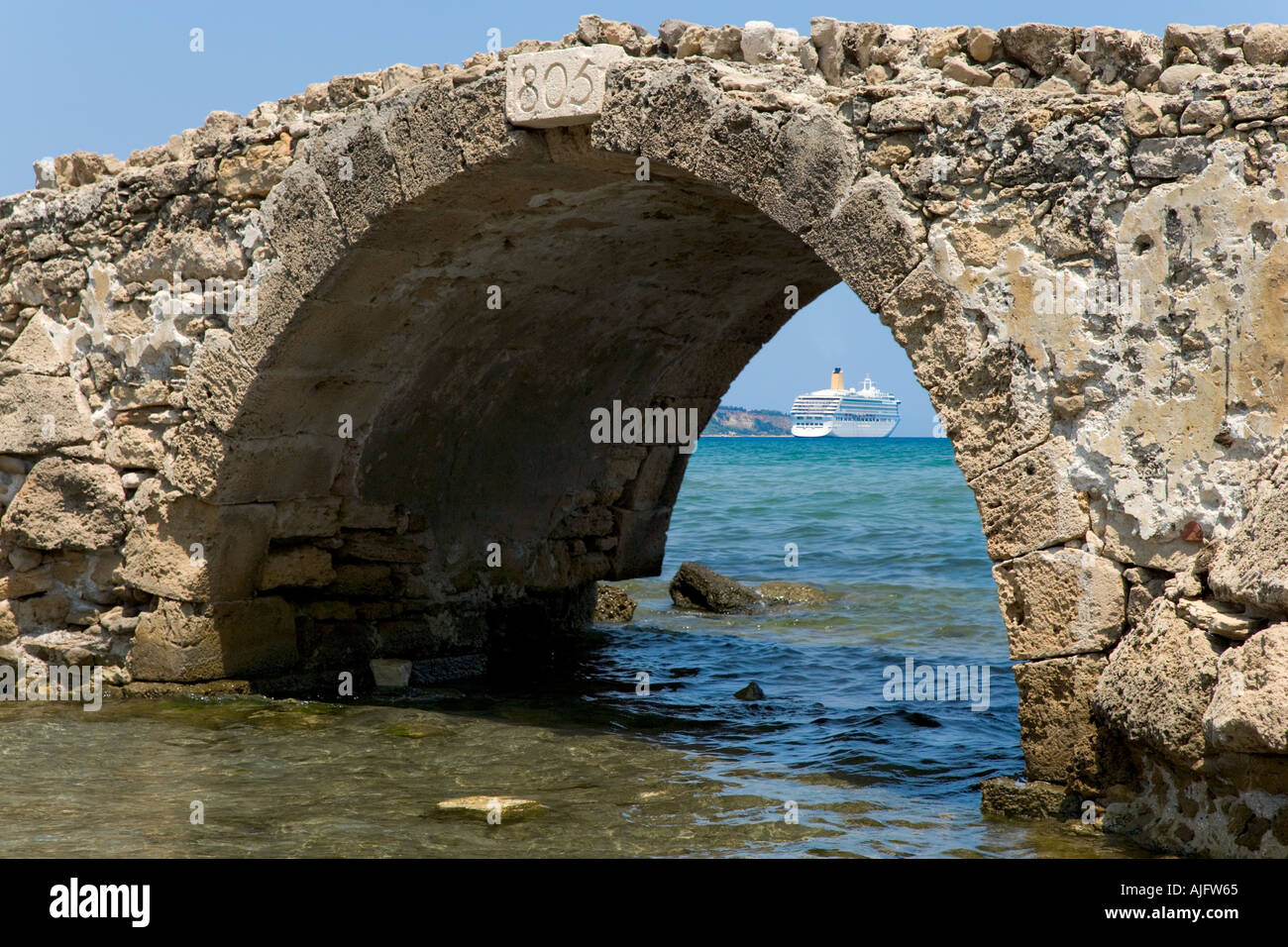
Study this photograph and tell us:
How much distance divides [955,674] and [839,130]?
4.09 m

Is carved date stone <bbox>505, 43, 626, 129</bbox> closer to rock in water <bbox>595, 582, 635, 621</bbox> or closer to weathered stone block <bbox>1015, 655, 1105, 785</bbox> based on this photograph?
weathered stone block <bbox>1015, 655, 1105, 785</bbox>

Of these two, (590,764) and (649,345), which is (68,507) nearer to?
(590,764)

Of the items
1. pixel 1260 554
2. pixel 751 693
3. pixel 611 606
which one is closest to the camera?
pixel 1260 554

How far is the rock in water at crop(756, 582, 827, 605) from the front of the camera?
418 inches

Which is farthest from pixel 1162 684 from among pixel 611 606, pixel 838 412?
pixel 838 412

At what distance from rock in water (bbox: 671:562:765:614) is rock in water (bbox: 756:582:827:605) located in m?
0.26

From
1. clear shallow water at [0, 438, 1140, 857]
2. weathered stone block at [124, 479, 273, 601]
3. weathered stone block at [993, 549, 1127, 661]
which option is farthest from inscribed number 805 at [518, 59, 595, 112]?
clear shallow water at [0, 438, 1140, 857]

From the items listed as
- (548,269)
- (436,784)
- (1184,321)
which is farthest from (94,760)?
(1184,321)

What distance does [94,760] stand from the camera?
5.07 meters

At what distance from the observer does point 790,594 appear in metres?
10.8

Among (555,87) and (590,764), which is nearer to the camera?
(555,87)

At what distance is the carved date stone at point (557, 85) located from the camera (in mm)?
4723

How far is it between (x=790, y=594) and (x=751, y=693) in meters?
4.27

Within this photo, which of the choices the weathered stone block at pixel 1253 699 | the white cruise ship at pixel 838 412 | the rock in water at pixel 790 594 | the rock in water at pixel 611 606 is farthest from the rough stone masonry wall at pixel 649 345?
the white cruise ship at pixel 838 412
